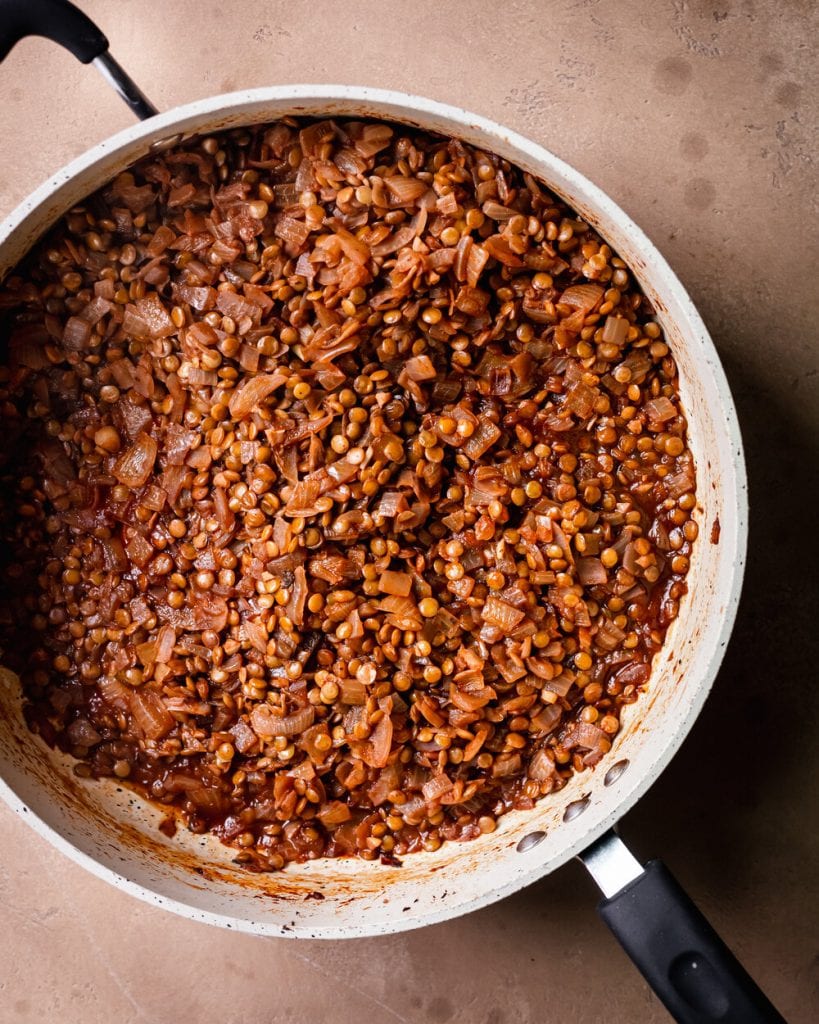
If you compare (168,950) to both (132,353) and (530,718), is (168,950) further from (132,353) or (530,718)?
(132,353)

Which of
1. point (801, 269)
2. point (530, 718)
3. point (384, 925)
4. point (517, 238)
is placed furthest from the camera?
point (801, 269)

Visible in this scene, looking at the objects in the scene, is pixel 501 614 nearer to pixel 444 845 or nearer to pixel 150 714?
pixel 444 845

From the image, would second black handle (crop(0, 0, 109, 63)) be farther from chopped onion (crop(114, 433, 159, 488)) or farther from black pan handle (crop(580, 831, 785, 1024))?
black pan handle (crop(580, 831, 785, 1024))

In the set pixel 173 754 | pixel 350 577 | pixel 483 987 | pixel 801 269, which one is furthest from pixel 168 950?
pixel 801 269

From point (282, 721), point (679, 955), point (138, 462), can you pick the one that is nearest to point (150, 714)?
point (282, 721)

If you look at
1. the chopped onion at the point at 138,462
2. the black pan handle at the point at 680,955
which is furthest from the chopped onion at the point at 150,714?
the black pan handle at the point at 680,955

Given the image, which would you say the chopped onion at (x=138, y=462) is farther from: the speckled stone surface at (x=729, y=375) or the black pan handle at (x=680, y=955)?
the black pan handle at (x=680, y=955)
